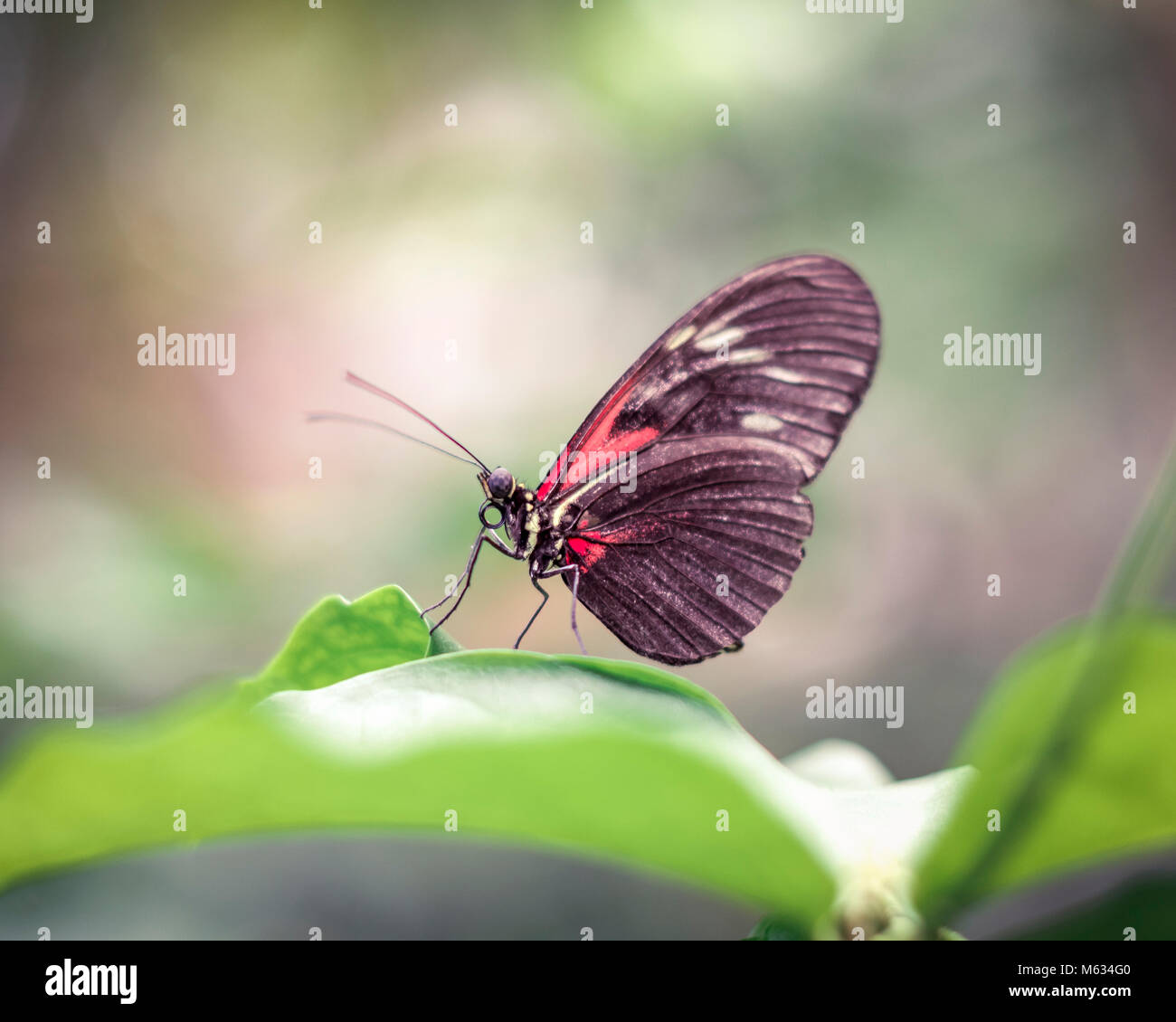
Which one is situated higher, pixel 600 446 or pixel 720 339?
pixel 720 339

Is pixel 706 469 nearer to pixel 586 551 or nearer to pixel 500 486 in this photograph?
pixel 586 551

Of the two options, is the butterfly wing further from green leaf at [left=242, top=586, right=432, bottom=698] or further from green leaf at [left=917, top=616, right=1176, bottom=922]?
green leaf at [left=917, top=616, right=1176, bottom=922]

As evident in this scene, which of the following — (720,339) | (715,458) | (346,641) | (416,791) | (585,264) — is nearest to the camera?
(416,791)

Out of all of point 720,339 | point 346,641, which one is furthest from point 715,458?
point 346,641

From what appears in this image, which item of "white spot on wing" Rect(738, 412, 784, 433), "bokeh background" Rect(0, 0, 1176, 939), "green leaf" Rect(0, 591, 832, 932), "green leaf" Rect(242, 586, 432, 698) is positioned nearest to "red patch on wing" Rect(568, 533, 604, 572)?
"white spot on wing" Rect(738, 412, 784, 433)

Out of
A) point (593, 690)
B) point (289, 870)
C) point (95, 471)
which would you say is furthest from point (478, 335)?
point (593, 690)

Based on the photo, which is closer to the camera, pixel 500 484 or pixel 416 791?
pixel 416 791
